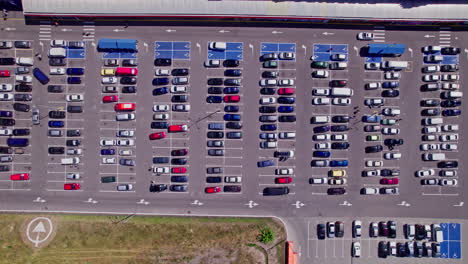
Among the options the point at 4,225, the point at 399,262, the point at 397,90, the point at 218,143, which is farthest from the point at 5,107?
the point at 399,262

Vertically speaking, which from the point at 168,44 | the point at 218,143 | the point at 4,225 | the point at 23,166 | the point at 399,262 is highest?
the point at 168,44

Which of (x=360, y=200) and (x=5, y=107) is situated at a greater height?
(x=5, y=107)

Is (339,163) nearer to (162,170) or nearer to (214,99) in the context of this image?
(214,99)

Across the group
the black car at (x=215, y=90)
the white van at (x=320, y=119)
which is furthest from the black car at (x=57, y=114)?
the white van at (x=320, y=119)

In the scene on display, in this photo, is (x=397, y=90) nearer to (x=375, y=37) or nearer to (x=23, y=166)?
(x=375, y=37)

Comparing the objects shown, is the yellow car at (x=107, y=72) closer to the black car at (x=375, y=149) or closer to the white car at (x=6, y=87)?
the white car at (x=6, y=87)

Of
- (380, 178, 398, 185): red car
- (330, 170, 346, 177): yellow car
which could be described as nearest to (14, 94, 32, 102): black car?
(330, 170, 346, 177): yellow car
